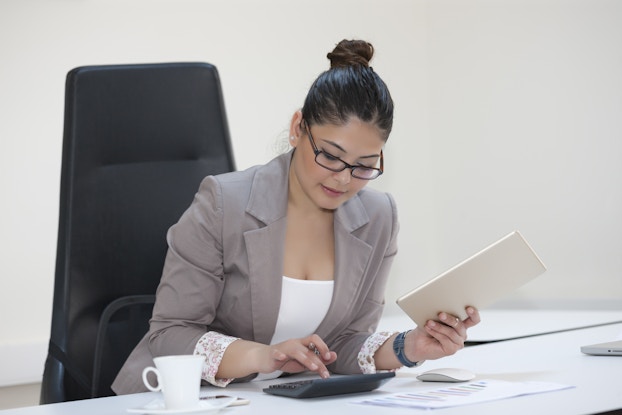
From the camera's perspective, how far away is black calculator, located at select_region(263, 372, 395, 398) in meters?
1.27

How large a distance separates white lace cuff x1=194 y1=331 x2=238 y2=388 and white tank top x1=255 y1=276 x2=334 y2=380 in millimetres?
157

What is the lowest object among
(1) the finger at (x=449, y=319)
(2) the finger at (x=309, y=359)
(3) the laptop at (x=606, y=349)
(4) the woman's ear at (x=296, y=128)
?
(3) the laptop at (x=606, y=349)

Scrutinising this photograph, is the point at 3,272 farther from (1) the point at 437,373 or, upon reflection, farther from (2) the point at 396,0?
(2) the point at 396,0

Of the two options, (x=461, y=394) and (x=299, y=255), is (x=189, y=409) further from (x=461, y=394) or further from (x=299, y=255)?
(x=299, y=255)

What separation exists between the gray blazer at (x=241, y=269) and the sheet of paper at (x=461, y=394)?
402mm

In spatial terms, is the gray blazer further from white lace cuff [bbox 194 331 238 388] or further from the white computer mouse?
the white computer mouse

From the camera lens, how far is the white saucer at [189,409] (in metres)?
1.11

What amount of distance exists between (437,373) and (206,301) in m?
0.48

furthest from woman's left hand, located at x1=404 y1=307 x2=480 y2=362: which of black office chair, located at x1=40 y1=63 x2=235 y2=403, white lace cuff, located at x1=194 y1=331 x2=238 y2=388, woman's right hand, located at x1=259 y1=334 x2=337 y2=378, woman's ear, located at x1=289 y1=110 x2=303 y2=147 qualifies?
black office chair, located at x1=40 y1=63 x2=235 y2=403

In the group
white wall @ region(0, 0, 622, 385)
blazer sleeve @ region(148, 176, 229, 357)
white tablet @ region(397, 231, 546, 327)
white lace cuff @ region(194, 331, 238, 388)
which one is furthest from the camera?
white wall @ region(0, 0, 622, 385)

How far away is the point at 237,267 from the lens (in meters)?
1.64

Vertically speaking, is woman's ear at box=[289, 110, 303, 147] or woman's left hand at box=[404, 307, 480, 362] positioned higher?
woman's ear at box=[289, 110, 303, 147]

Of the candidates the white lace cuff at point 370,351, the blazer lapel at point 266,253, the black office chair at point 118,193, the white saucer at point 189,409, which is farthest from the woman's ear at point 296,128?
the white saucer at point 189,409

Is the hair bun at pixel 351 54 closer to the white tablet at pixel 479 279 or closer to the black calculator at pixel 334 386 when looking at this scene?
the white tablet at pixel 479 279
